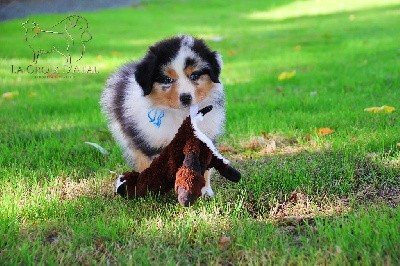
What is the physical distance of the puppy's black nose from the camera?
347 centimetres

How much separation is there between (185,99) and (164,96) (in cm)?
16

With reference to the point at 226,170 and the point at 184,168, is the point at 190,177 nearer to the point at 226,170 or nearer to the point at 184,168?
the point at 184,168

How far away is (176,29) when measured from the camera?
1620 cm

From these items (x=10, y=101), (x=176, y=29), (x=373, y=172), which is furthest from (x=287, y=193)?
(x=176, y=29)

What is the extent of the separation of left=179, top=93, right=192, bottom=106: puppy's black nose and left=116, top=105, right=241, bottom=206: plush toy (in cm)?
6

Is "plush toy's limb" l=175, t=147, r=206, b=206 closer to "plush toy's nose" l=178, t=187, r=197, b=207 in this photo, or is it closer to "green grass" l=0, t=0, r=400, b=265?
"plush toy's nose" l=178, t=187, r=197, b=207

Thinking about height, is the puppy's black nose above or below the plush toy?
above

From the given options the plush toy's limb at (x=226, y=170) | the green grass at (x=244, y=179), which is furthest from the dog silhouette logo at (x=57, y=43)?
the plush toy's limb at (x=226, y=170)

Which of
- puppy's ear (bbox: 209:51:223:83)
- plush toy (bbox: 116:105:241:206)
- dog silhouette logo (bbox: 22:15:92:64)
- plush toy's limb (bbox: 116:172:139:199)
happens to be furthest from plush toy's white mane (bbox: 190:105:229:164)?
dog silhouette logo (bbox: 22:15:92:64)

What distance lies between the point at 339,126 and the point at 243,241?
9.02ft

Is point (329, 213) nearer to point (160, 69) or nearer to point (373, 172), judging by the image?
point (373, 172)

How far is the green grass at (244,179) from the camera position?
2.96 meters

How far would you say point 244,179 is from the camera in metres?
4.04

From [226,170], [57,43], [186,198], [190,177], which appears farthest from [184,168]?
[57,43]
